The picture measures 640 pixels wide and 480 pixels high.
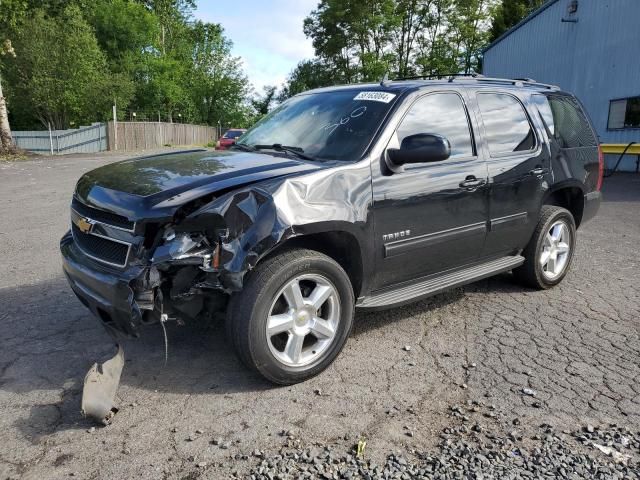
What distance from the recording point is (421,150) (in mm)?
3453

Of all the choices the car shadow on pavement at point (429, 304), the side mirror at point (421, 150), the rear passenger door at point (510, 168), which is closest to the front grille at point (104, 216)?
the side mirror at point (421, 150)

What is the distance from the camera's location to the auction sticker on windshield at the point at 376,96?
3854 millimetres

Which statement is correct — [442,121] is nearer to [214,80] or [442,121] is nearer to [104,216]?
[104,216]

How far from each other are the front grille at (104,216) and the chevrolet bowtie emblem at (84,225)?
0.10 feet

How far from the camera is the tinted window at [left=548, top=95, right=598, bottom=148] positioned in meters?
5.08

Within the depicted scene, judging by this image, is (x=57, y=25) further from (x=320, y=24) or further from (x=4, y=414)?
(x=4, y=414)

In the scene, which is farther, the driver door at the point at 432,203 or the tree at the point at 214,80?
the tree at the point at 214,80

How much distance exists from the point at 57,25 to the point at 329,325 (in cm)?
3446

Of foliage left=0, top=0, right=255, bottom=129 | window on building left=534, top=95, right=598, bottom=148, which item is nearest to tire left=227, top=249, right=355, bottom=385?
window on building left=534, top=95, right=598, bottom=148

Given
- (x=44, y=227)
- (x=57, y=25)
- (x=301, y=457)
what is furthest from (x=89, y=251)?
(x=57, y=25)

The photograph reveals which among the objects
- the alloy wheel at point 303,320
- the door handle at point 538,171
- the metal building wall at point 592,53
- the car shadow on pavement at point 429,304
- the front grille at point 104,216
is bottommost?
the car shadow on pavement at point 429,304

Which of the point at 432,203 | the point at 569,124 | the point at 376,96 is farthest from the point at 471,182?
the point at 569,124

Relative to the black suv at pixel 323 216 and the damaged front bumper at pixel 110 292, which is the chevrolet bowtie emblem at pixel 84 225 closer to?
the black suv at pixel 323 216

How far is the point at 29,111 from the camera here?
3225cm
